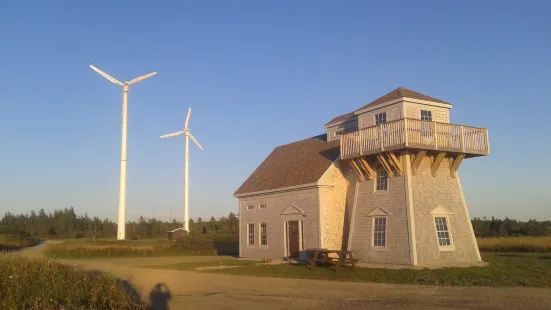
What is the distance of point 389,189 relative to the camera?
74.3 feet

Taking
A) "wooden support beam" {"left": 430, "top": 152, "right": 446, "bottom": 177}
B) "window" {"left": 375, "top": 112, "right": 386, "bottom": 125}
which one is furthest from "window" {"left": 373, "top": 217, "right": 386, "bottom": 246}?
"window" {"left": 375, "top": 112, "right": 386, "bottom": 125}

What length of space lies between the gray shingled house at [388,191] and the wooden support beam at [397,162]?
4 centimetres

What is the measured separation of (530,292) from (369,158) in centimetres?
1150

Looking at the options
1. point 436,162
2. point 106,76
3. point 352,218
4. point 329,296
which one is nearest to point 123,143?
point 106,76

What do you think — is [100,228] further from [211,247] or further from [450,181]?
[450,181]

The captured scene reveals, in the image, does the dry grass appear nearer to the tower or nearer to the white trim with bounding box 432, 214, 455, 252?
the tower

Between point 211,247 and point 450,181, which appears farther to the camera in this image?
point 211,247

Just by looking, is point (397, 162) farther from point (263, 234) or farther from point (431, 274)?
point (263, 234)

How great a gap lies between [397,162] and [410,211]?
226 centimetres

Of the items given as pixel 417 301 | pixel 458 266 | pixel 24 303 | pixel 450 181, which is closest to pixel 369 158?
pixel 450 181

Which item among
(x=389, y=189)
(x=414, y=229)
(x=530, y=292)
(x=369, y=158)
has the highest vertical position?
(x=369, y=158)

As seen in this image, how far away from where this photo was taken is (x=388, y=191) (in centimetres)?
2269

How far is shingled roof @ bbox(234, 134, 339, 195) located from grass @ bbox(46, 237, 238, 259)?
411 inches

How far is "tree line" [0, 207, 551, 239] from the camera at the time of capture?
67.6 metres
